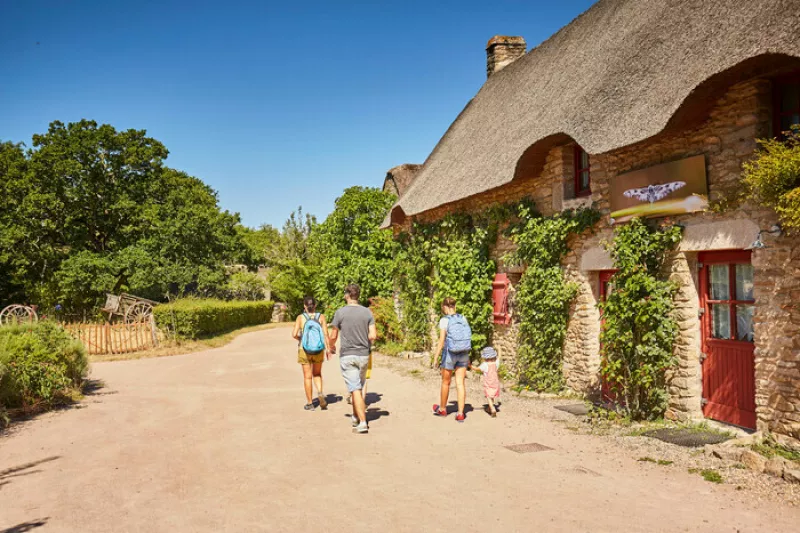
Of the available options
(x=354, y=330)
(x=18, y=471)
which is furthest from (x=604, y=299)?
(x=18, y=471)

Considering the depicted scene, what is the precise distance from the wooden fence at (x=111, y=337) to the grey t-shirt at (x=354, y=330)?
11.7m

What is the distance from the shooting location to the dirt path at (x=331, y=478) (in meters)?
4.16

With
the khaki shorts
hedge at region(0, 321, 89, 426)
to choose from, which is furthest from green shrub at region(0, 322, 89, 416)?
the khaki shorts

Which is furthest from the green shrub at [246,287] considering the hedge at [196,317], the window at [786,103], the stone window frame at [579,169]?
the window at [786,103]

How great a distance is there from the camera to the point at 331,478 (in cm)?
515

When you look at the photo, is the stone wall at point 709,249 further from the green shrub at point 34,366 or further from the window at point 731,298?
the green shrub at point 34,366

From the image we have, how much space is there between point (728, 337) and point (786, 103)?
2.57 m

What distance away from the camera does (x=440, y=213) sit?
13.3 m

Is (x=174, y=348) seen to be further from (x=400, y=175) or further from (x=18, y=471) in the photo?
(x=18, y=471)

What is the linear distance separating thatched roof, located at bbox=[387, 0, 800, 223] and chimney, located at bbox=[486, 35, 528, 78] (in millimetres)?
1635

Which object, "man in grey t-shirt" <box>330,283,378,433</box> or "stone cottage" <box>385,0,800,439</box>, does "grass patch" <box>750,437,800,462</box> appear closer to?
"stone cottage" <box>385,0,800,439</box>

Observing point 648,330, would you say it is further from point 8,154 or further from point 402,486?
point 8,154

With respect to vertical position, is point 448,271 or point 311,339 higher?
point 448,271

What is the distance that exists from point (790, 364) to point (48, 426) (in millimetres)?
8640
